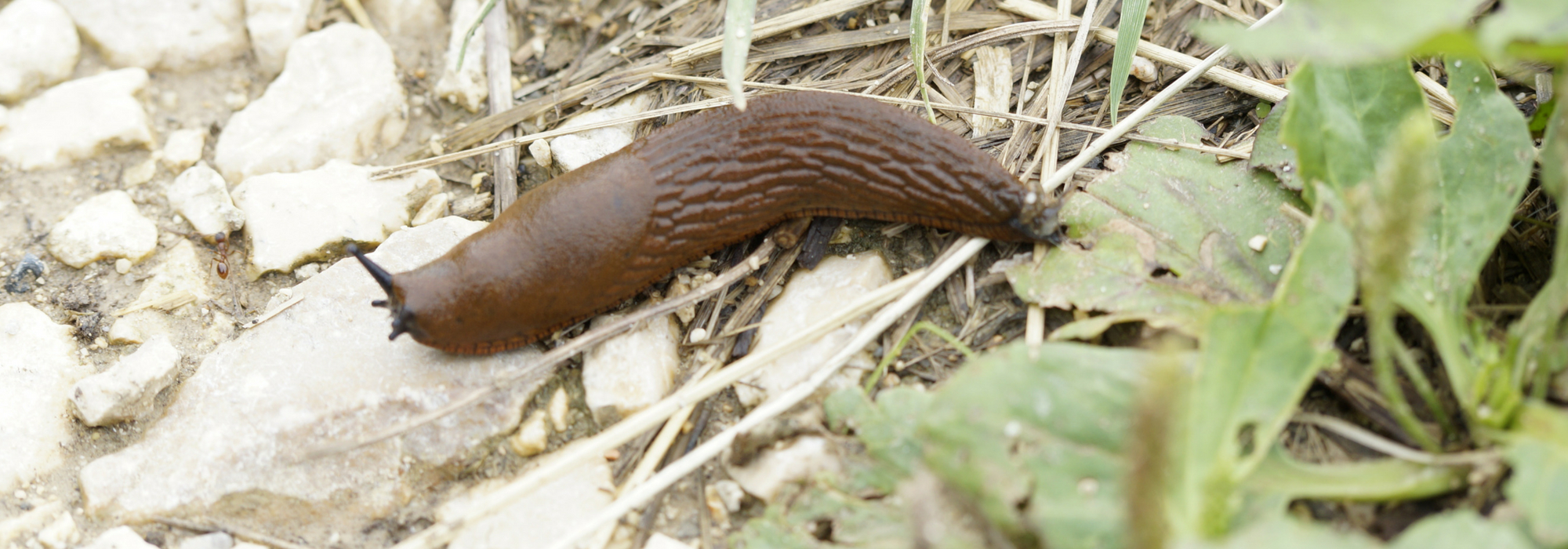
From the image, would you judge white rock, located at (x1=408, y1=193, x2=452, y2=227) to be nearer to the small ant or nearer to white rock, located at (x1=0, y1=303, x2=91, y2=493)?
the small ant

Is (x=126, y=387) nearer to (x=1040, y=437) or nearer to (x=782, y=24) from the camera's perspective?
(x=782, y=24)

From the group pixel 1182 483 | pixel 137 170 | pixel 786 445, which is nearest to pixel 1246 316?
pixel 1182 483

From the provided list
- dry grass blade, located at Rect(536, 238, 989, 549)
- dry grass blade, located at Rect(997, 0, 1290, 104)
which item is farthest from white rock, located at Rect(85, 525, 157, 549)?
dry grass blade, located at Rect(997, 0, 1290, 104)

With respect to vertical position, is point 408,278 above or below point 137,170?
below

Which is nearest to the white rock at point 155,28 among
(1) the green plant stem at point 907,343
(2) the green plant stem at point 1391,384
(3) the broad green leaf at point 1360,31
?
(1) the green plant stem at point 907,343

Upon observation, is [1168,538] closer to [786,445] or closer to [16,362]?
[786,445]

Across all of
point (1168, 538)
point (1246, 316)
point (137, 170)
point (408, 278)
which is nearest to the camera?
point (1168, 538)

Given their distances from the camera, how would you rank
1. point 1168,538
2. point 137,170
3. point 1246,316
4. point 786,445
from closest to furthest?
point 1168,538, point 1246,316, point 786,445, point 137,170
